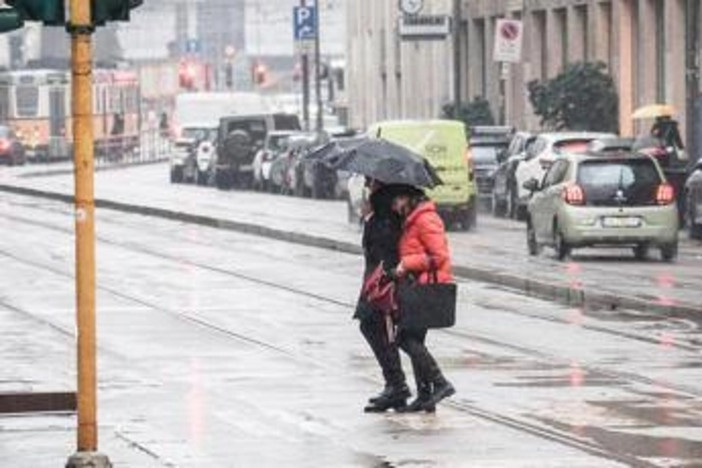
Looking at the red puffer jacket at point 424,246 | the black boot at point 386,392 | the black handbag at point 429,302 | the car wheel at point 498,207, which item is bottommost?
the car wheel at point 498,207

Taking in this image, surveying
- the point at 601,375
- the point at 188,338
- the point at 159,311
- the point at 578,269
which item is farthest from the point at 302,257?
the point at 601,375

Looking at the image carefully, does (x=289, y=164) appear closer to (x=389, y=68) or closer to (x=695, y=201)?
(x=695, y=201)

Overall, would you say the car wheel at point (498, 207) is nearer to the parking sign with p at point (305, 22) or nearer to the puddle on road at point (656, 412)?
the parking sign with p at point (305, 22)

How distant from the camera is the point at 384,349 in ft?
58.7

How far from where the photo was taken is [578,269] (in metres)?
33.9

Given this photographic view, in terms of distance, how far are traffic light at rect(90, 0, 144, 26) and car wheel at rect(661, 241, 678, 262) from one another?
75.1ft

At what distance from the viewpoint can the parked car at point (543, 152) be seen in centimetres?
4641

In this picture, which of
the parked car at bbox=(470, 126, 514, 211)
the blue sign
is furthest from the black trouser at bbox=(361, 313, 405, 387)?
the blue sign

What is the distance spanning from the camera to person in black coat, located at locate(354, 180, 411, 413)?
17.7m

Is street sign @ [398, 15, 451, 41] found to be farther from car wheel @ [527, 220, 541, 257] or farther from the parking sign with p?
car wheel @ [527, 220, 541, 257]

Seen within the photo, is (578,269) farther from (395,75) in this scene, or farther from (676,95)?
(395,75)

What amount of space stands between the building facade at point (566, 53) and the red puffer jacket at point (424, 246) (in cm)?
3905

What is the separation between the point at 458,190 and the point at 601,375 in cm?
2536

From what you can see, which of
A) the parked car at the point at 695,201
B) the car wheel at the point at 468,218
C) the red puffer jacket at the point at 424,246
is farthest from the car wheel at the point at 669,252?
the red puffer jacket at the point at 424,246
